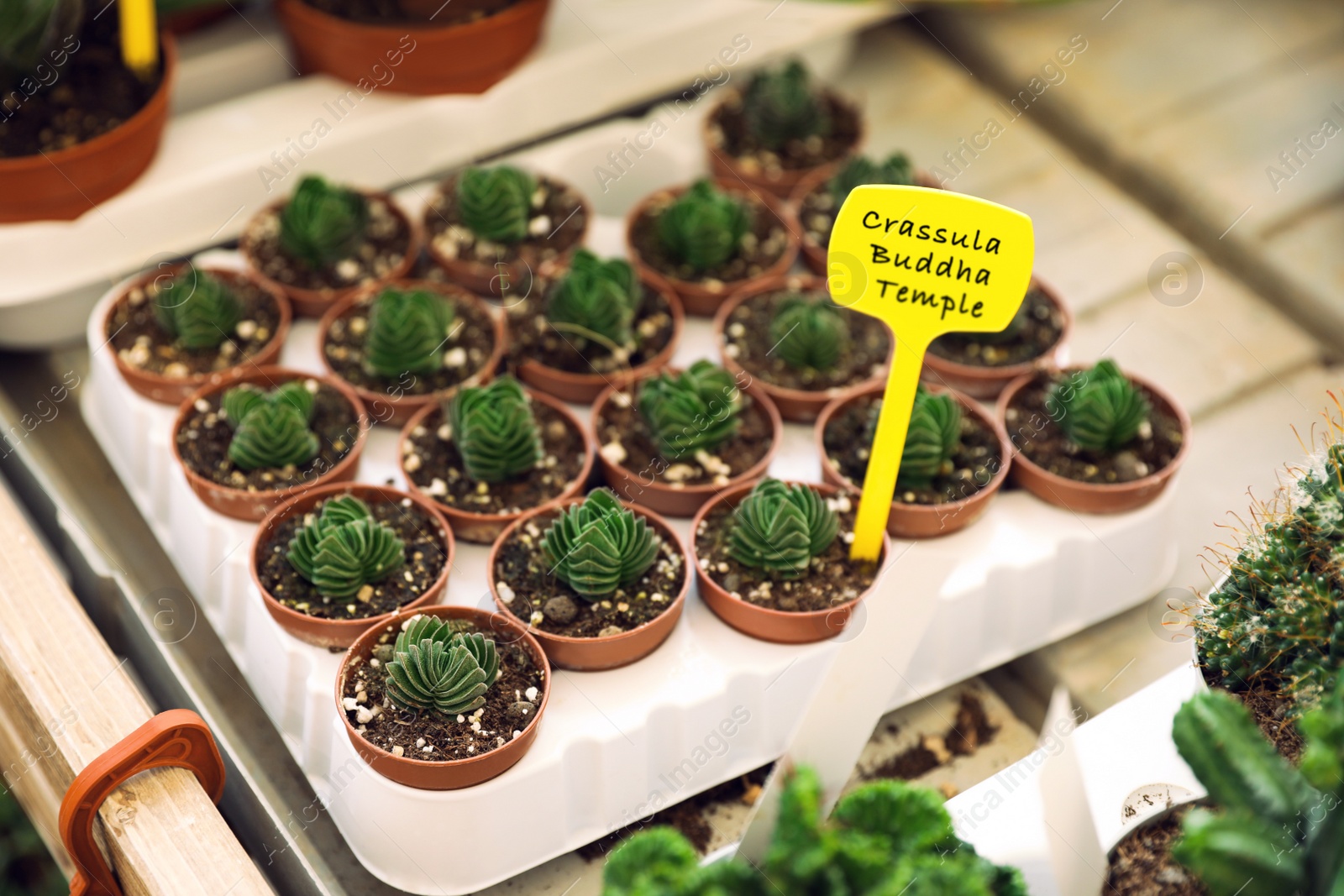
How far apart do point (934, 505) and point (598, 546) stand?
0.46m

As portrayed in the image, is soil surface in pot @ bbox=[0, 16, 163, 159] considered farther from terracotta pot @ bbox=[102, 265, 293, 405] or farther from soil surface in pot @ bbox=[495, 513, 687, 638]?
soil surface in pot @ bbox=[495, 513, 687, 638]

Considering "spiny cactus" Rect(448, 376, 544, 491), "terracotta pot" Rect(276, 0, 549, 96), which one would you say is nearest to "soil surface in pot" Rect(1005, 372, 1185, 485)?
"spiny cactus" Rect(448, 376, 544, 491)

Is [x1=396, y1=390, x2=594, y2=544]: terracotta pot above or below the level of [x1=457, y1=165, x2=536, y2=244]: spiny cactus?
below

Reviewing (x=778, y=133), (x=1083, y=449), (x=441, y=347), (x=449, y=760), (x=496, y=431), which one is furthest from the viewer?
(x=778, y=133)

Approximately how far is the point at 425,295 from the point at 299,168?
0.44 meters

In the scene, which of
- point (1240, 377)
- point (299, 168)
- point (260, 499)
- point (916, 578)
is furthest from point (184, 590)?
point (1240, 377)

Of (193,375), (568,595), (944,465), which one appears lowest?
(193,375)

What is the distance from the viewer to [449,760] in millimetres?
1419

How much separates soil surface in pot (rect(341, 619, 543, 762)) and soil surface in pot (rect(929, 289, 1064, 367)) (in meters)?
0.81

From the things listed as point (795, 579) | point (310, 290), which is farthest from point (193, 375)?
point (795, 579)

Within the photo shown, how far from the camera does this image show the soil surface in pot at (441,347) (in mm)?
1881

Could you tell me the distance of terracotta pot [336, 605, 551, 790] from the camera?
142 centimetres

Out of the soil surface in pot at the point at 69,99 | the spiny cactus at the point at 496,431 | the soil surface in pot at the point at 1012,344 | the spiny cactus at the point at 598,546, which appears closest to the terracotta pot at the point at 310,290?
the soil surface in pot at the point at 69,99

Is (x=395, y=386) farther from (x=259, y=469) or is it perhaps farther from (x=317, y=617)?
(x=317, y=617)
